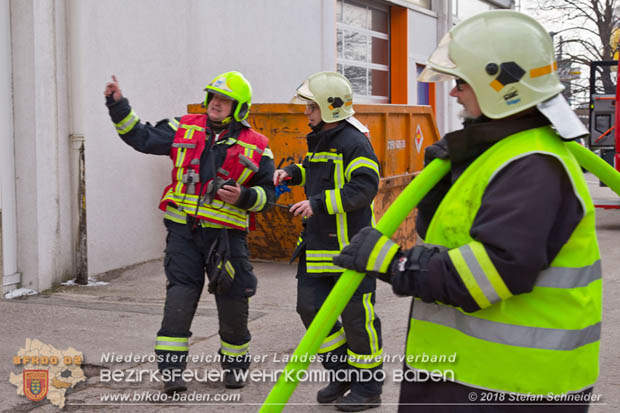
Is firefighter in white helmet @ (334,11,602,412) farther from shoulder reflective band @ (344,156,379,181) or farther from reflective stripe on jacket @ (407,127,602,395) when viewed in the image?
shoulder reflective band @ (344,156,379,181)

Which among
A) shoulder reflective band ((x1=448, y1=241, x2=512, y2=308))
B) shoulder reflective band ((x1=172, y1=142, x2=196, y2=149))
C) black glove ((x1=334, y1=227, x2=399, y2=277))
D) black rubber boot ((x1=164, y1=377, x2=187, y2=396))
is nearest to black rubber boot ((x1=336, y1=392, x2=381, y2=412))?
black rubber boot ((x1=164, y1=377, x2=187, y2=396))

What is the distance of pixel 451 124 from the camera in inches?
755

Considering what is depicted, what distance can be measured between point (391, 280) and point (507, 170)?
0.44 m

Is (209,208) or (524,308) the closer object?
(524,308)

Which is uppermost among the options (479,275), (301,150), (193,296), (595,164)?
(301,150)

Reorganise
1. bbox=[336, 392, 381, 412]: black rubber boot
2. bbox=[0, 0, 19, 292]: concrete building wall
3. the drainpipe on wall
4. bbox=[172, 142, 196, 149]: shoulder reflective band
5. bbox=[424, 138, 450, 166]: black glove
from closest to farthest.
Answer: bbox=[424, 138, 450, 166]: black glove < bbox=[336, 392, 381, 412]: black rubber boot < bbox=[172, 142, 196, 149]: shoulder reflective band < bbox=[0, 0, 19, 292]: concrete building wall < the drainpipe on wall

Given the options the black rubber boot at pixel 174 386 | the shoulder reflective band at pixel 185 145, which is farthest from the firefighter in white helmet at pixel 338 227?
the black rubber boot at pixel 174 386

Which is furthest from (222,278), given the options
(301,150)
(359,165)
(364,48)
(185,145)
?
(364,48)

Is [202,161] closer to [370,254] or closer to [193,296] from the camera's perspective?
[193,296]

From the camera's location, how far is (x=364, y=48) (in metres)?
16.2

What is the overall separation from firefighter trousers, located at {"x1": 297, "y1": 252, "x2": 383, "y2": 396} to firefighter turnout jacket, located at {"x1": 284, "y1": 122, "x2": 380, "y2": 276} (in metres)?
0.11

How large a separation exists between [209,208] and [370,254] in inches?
93.3

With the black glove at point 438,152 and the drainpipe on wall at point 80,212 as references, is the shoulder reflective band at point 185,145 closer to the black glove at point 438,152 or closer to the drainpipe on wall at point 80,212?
the black glove at point 438,152

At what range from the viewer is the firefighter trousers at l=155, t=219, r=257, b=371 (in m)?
4.38
